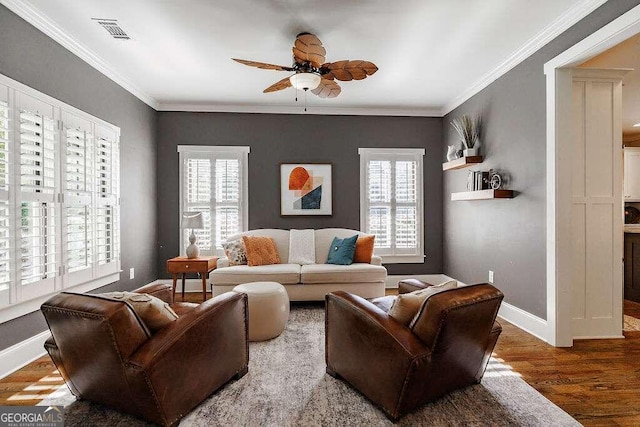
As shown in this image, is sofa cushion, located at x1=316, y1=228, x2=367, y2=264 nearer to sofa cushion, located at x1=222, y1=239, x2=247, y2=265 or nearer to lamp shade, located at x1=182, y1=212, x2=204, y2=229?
sofa cushion, located at x1=222, y1=239, x2=247, y2=265

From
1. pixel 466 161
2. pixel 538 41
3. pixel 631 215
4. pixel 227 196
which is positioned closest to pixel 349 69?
pixel 538 41

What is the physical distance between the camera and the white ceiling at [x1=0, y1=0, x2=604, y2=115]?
274 centimetres

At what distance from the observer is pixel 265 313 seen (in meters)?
3.16

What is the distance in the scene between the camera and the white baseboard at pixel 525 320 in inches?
127

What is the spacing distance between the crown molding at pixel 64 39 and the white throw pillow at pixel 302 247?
9.44 ft

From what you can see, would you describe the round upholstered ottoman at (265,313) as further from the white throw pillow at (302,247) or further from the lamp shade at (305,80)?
the lamp shade at (305,80)

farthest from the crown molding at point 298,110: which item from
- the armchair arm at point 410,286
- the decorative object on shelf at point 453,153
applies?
the armchair arm at point 410,286

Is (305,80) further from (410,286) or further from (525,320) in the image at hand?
(525,320)

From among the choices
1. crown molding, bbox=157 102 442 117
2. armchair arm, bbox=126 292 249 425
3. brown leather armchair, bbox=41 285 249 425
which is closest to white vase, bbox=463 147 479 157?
crown molding, bbox=157 102 442 117

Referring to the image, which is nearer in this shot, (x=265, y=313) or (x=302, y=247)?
(x=265, y=313)

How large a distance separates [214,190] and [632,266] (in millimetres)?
5916

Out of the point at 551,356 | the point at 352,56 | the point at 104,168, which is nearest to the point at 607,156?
the point at 551,356

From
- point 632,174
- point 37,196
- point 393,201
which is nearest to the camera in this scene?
point 37,196

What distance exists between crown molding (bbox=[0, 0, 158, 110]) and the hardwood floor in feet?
9.04
